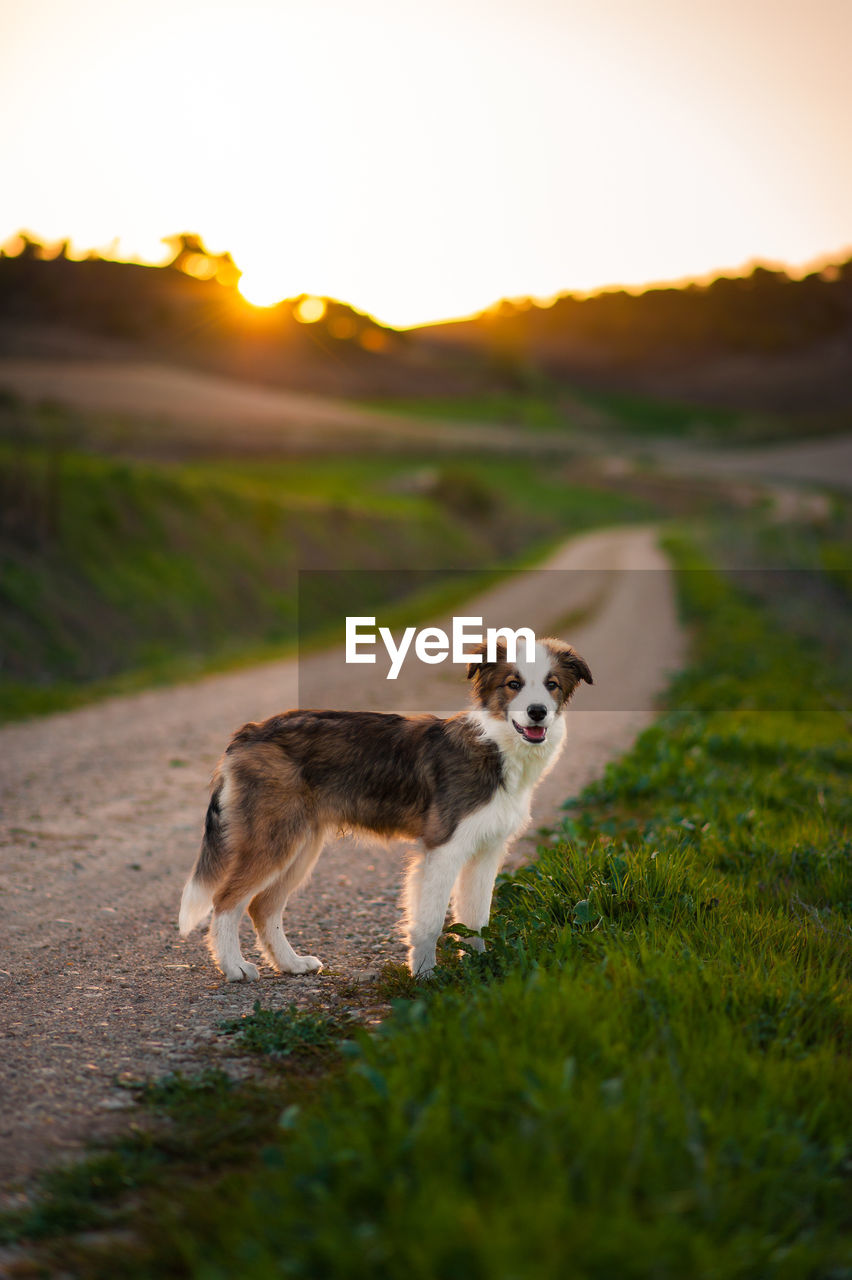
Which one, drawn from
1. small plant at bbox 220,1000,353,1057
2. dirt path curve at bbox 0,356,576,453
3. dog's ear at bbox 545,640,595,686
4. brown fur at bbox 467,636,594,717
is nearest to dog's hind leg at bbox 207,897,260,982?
small plant at bbox 220,1000,353,1057

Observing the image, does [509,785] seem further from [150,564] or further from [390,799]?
[150,564]

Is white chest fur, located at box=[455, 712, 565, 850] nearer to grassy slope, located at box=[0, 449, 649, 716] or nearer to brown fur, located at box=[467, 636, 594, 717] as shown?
brown fur, located at box=[467, 636, 594, 717]

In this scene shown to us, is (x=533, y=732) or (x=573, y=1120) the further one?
(x=533, y=732)

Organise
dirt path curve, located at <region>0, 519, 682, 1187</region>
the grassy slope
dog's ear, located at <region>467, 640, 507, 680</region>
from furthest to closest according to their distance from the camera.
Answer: the grassy slope
dog's ear, located at <region>467, 640, 507, 680</region>
dirt path curve, located at <region>0, 519, 682, 1187</region>

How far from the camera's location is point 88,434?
2708cm

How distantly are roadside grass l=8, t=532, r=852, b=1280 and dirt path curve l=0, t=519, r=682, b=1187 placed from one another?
1.90 feet

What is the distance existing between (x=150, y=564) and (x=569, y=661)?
16.7 meters

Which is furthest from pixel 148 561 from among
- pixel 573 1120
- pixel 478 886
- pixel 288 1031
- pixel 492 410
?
pixel 492 410

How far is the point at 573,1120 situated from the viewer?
2.95 meters

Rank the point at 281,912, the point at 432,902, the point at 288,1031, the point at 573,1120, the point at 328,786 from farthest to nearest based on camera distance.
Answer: the point at 281,912
the point at 328,786
the point at 432,902
the point at 288,1031
the point at 573,1120

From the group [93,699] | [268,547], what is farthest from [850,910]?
[268,547]

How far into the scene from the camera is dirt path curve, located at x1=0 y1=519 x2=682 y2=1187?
4.09 m

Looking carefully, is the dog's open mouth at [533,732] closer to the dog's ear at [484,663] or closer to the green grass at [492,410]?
the dog's ear at [484,663]

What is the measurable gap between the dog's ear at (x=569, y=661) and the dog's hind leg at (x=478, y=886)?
1.04 m
